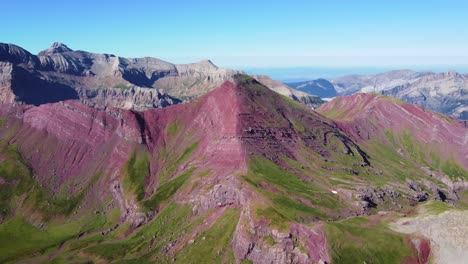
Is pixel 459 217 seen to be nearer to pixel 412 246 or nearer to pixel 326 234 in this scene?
pixel 412 246

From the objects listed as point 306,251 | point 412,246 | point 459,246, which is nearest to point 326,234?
point 306,251

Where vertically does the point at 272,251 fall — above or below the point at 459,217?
below

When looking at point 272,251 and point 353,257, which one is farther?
point 272,251

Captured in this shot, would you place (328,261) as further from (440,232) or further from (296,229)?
(440,232)

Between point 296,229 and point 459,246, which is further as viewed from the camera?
point 296,229

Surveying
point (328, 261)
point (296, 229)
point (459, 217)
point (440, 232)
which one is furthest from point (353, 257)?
point (459, 217)

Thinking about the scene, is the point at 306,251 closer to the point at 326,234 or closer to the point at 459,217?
the point at 326,234

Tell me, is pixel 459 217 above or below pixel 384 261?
above
